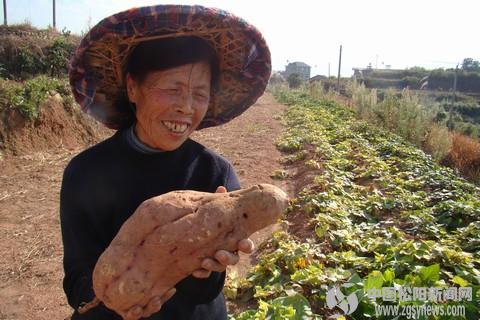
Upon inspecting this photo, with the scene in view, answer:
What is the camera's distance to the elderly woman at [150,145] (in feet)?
4.01

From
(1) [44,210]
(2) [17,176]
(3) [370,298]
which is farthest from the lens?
(2) [17,176]

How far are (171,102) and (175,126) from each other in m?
0.08

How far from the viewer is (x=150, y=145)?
4.41 ft

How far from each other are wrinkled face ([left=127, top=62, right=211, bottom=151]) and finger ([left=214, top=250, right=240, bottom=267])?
0.43 meters

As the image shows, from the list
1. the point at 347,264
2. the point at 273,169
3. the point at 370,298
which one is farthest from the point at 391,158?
the point at 370,298

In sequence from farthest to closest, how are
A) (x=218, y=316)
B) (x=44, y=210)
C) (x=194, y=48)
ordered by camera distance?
(x=44, y=210)
(x=218, y=316)
(x=194, y=48)

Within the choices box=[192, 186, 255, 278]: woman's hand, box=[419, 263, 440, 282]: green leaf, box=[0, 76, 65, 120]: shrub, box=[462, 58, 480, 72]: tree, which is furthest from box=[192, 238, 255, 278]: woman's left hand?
box=[462, 58, 480, 72]: tree

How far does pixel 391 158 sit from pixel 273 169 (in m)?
2.04

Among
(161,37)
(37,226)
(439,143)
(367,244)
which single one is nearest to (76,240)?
(161,37)

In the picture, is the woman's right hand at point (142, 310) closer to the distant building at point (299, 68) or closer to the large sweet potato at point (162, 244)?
the large sweet potato at point (162, 244)

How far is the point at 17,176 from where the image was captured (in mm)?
6379

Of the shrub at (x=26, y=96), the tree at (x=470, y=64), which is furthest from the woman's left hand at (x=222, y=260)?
the tree at (x=470, y=64)

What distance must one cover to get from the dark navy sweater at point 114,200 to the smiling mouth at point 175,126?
14 centimetres

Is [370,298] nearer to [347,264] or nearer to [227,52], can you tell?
[347,264]
